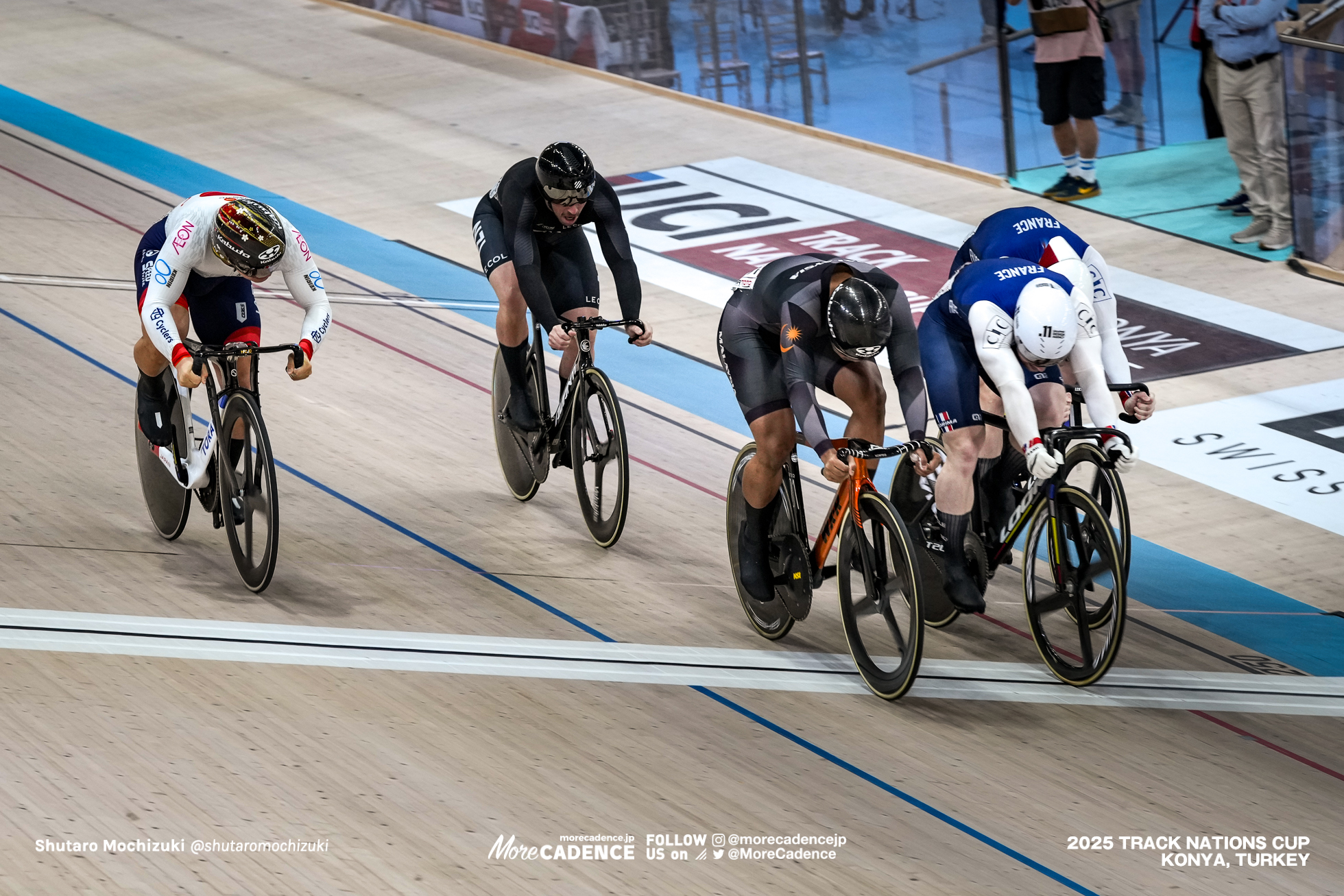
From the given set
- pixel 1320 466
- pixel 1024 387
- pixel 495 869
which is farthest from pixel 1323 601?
pixel 495 869

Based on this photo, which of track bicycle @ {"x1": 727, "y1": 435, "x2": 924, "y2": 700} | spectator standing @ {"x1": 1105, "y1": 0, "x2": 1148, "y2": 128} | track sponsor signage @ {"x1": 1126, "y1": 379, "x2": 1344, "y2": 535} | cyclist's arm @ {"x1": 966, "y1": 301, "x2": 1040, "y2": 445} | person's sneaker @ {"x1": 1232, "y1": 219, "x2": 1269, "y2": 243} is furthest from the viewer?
spectator standing @ {"x1": 1105, "y1": 0, "x2": 1148, "y2": 128}

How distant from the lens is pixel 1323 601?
569cm

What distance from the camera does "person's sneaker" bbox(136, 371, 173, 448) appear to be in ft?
17.1

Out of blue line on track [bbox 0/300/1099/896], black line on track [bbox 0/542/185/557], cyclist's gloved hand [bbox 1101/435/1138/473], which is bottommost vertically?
blue line on track [bbox 0/300/1099/896]

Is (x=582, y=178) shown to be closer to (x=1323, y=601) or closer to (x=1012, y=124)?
(x=1323, y=601)

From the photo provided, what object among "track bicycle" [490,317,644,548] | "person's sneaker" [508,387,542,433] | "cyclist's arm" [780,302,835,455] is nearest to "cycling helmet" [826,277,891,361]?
"cyclist's arm" [780,302,835,455]

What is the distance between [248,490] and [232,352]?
0.43m

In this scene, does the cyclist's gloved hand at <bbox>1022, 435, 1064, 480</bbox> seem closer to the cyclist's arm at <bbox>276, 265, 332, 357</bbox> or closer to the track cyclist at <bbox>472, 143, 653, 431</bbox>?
the track cyclist at <bbox>472, 143, 653, 431</bbox>

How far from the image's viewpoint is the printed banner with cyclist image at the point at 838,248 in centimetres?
814

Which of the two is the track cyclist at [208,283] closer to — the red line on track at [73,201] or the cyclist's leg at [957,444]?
the cyclist's leg at [957,444]

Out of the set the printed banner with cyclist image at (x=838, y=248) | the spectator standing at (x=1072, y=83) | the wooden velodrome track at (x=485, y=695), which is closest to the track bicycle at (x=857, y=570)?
the wooden velodrome track at (x=485, y=695)

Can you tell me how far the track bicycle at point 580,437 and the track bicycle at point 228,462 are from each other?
43.3 inches

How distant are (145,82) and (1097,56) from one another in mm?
8338

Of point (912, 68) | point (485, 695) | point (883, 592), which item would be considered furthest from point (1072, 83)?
point (485, 695)
